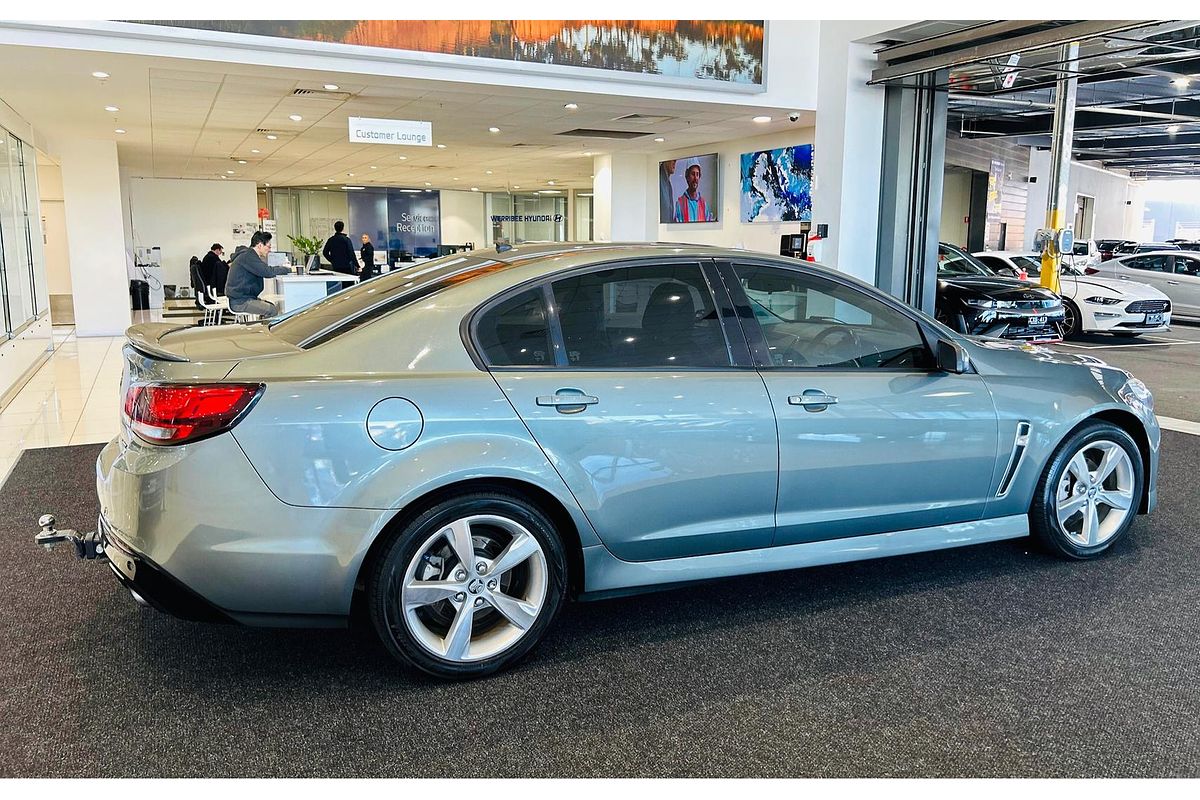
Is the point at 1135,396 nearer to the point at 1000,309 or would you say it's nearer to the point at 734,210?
the point at 1000,309

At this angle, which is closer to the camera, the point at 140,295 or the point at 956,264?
the point at 956,264

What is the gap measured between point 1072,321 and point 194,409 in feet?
40.2

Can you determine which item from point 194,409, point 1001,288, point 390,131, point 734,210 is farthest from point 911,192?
point 194,409

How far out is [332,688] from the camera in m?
2.63

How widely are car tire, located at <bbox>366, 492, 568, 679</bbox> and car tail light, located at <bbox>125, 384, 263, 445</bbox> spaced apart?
1.79 feet

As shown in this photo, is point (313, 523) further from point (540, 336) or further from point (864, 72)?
point (864, 72)

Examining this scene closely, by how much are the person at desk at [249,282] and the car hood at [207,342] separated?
717 cm

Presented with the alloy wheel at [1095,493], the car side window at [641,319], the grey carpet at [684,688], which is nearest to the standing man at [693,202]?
the alloy wheel at [1095,493]

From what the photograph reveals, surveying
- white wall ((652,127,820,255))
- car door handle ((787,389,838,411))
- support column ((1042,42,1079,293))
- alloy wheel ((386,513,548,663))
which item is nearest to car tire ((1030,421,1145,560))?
car door handle ((787,389,838,411))

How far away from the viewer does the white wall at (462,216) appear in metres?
30.4

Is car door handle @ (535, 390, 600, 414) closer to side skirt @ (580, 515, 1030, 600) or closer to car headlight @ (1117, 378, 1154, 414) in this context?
side skirt @ (580, 515, 1030, 600)

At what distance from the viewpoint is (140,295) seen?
18500 mm
